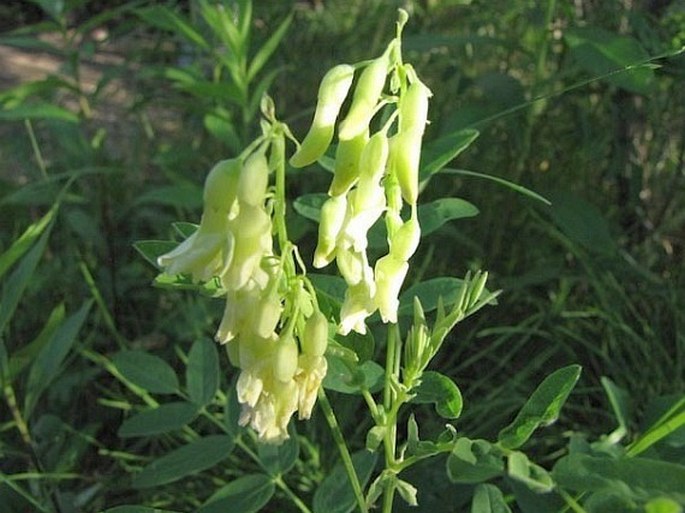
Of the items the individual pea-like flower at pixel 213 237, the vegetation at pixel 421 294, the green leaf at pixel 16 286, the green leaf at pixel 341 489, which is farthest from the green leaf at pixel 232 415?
the individual pea-like flower at pixel 213 237

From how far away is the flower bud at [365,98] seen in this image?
2.21 feet

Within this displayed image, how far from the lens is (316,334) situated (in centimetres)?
70

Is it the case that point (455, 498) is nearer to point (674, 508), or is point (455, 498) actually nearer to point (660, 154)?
point (674, 508)

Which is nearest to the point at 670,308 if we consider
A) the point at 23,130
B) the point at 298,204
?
the point at 298,204

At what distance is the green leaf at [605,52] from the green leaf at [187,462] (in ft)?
2.10

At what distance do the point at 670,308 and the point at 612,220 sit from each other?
23 centimetres

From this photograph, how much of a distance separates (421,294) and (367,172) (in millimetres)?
250

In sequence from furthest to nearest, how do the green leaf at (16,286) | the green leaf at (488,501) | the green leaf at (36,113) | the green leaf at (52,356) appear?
the green leaf at (36,113) < the green leaf at (52,356) < the green leaf at (16,286) < the green leaf at (488,501)

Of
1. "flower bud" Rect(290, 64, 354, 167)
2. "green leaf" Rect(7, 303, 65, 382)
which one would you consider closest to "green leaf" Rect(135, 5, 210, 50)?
"green leaf" Rect(7, 303, 65, 382)

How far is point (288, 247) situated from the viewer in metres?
0.68

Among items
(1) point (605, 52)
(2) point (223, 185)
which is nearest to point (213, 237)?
(2) point (223, 185)

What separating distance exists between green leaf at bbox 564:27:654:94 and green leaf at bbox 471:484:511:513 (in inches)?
25.4

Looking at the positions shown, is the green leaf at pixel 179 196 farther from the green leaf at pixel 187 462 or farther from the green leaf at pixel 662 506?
the green leaf at pixel 662 506

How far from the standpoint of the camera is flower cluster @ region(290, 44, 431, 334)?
0.68m
